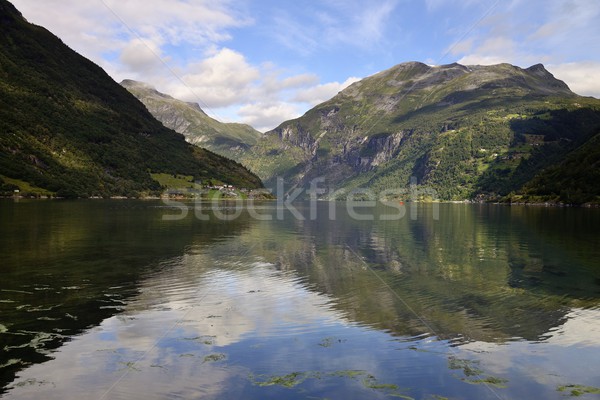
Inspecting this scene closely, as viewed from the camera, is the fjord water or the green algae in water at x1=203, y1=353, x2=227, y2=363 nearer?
the fjord water

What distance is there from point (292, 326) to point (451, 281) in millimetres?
19130

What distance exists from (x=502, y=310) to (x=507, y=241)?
47.3 m

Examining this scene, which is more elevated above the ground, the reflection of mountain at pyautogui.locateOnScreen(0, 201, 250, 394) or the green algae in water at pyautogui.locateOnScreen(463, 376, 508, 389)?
the reflection of mountain at pyautogui.locateOnScreen(0, 201, 250, 394)

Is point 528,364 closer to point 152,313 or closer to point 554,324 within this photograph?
point 554,324

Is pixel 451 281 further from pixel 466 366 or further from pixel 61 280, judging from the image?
pixel 61 280

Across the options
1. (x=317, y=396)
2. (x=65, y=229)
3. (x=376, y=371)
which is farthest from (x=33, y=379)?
(x=65, y=229)

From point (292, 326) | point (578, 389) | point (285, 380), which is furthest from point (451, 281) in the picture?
point (285, 380)

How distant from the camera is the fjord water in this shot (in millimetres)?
15922

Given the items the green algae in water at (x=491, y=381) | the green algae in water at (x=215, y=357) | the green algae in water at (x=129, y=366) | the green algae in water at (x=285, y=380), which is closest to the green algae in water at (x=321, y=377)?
the green algae in water at (x=285, y=380)

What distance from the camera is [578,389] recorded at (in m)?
15.9

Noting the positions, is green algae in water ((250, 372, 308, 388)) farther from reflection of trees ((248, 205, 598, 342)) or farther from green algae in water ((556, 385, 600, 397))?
green algae in water ((556, 385, 600, 397))

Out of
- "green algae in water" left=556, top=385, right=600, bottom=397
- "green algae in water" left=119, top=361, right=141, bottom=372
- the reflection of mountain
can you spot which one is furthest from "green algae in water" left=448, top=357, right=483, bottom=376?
the reflection of mountain

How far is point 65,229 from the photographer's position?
238ft

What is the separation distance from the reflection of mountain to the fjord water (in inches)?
5.7
